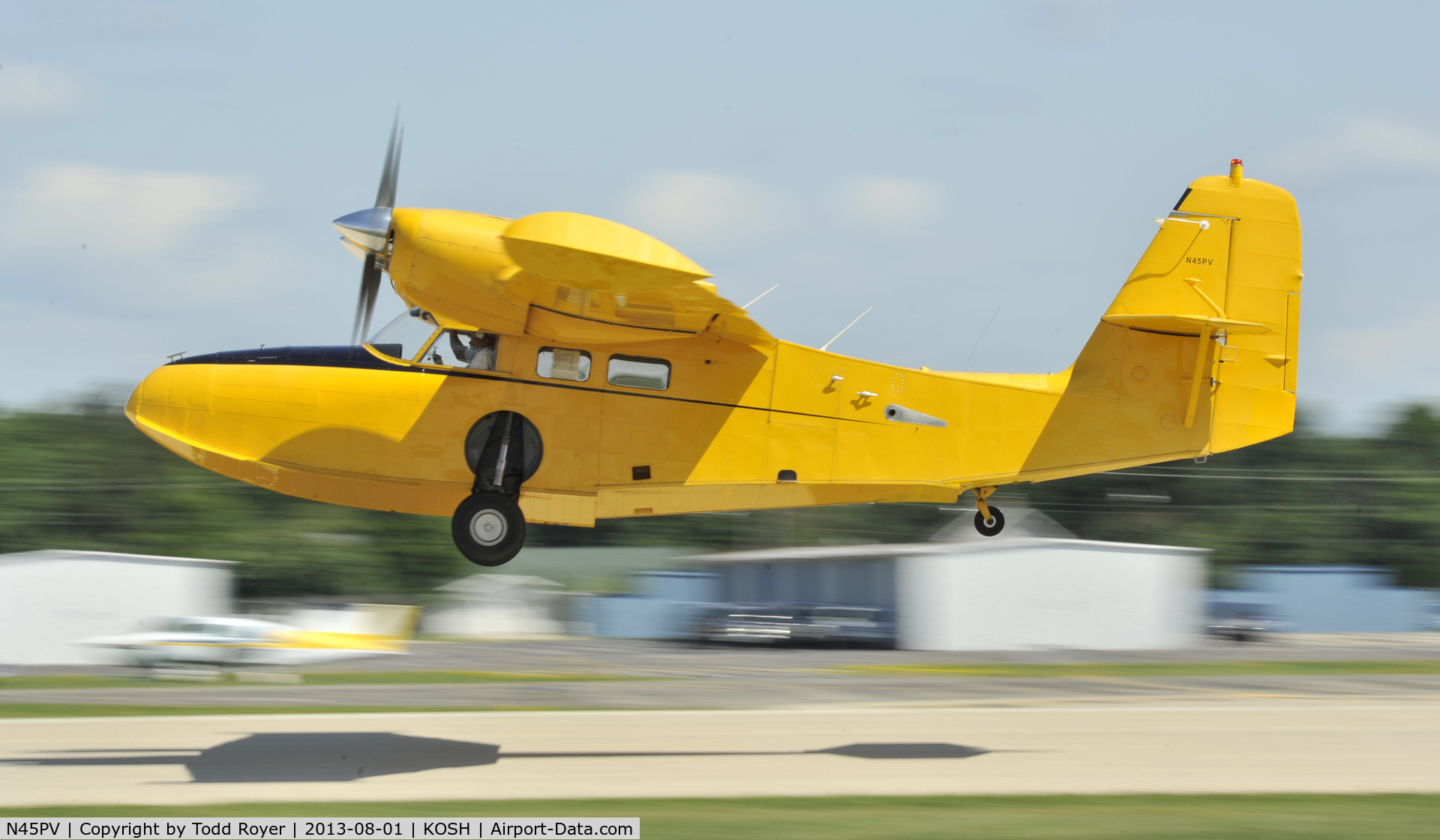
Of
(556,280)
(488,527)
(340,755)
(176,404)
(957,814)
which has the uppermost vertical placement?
(556,280)

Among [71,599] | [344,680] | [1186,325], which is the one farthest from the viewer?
[71,599]

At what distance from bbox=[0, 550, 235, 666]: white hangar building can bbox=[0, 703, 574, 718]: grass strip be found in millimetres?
8797

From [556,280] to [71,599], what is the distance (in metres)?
27.3

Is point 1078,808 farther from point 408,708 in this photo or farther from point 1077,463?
point 408,708

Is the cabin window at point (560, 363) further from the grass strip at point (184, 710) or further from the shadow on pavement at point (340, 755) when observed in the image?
the grass strip at point (184, 710)

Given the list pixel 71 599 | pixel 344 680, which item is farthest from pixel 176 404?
pixel 71 599

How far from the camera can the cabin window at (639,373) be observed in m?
11.6

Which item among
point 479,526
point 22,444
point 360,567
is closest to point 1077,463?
point 479,526

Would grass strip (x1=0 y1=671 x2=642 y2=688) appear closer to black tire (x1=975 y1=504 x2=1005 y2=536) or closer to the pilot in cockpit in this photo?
black tire (x1=975 y1=504 x2=1005 y2=536)

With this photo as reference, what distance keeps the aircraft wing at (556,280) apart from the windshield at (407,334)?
65 centimetres

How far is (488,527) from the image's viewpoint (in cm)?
1154

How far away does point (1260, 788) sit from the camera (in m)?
16.3

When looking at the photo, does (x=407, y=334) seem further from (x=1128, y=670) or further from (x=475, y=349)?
(x=1128, y=670)

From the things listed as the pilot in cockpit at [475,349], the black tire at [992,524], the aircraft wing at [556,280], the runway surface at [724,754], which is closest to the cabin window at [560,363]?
the aircraft wing at [556,280]
